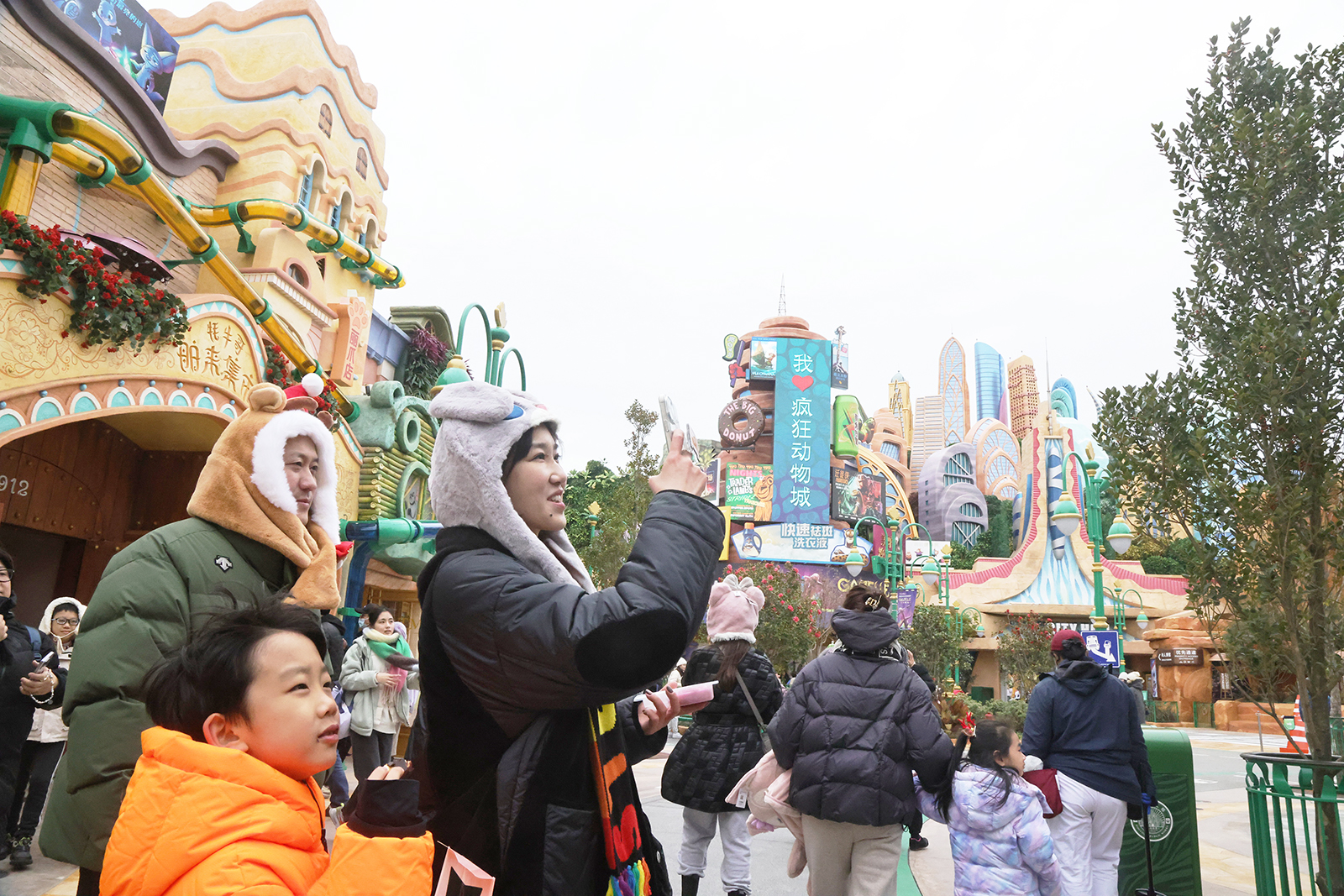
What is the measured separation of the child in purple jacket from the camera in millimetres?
3619

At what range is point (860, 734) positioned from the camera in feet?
12.1

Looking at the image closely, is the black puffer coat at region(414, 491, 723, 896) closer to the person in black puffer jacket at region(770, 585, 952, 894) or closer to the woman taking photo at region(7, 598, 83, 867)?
the person in black puffer jacket at region(770, 585, 952, 894)

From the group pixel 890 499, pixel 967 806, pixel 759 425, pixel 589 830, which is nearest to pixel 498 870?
pixel 589 830

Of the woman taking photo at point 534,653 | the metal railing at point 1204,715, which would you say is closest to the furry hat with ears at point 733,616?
the woman taking photo at point 534,653

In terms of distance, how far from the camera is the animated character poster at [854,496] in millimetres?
37375

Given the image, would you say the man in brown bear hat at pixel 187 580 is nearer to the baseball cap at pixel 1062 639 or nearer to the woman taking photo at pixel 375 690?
the baseball cap at pixel 1062 639

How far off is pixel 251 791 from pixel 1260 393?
186 inches

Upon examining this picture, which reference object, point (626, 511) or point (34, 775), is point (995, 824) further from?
point (626, 511)

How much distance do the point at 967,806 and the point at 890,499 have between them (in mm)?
38650

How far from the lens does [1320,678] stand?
4.30 meters

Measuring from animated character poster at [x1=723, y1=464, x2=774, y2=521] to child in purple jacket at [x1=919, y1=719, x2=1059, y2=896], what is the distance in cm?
3285

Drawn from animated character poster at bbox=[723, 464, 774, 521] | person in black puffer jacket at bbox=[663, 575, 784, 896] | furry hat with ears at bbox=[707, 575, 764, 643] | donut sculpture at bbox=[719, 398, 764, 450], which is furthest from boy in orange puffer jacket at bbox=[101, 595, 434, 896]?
donut sculpture at bbox=[719, 398, 764, 450]

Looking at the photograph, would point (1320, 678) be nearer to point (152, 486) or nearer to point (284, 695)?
point (284, 695)

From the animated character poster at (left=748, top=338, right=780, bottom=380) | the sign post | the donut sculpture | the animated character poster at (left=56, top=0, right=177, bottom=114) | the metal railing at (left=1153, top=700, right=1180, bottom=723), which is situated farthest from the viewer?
the animated character poster at (left=748, top=338, right=780, bottom=380)
